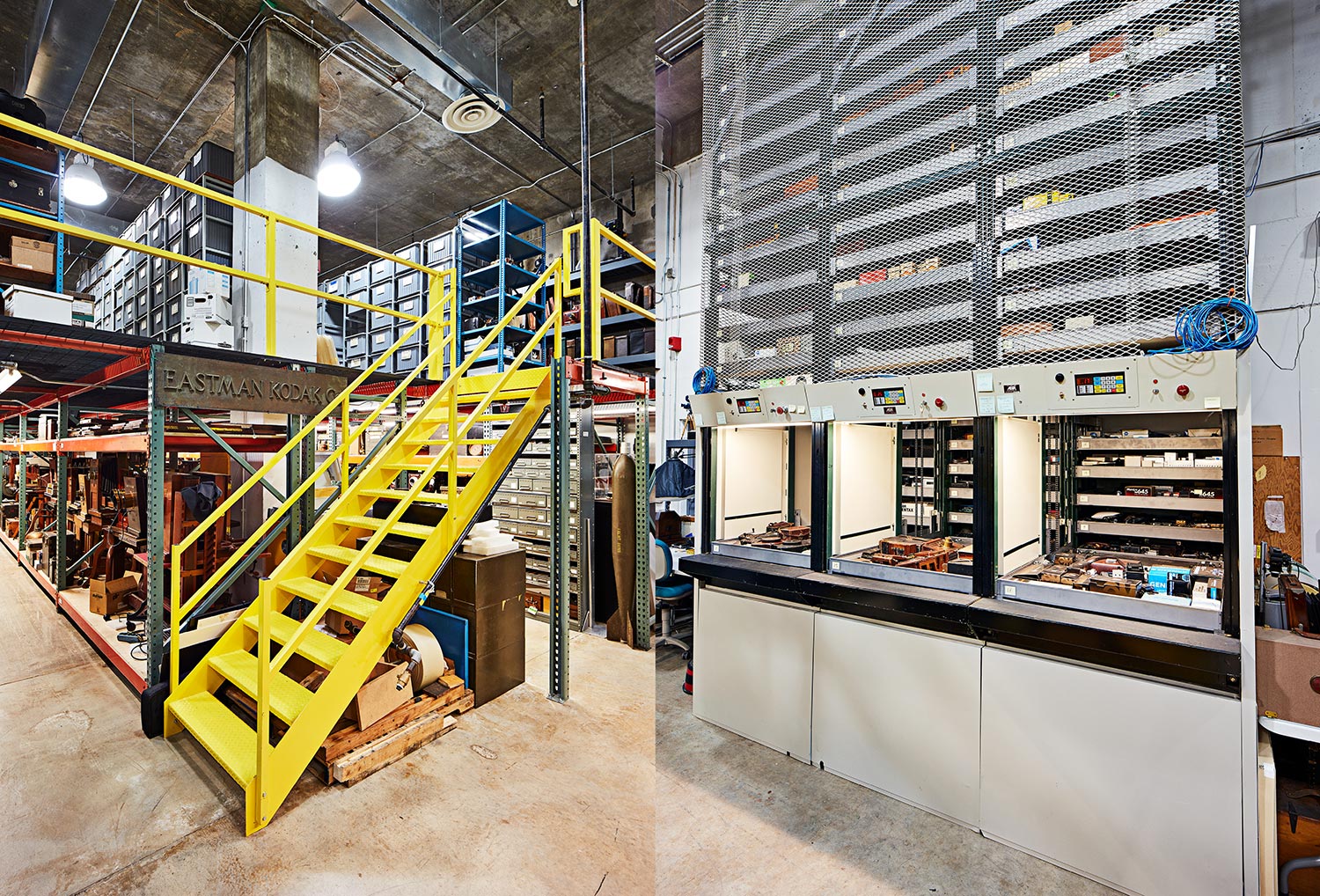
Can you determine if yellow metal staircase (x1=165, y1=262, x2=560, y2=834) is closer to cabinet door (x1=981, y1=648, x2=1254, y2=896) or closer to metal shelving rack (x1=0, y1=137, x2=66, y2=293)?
metal shelving rack (x1=0, y1=137, x2=66, y2=293)

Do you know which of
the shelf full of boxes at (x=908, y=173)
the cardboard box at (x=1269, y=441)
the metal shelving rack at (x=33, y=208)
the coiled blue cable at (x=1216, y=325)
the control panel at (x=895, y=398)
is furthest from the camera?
the cardboard box at (x=1269, y=441)

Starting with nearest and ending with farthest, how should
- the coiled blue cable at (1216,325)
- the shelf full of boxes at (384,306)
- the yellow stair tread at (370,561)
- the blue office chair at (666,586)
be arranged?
the coiled blue cable at (1216,325) → the yellow stair tread at (370,561) → the blue office chair at (666,586) → the shelf full of boxes at (384,306)

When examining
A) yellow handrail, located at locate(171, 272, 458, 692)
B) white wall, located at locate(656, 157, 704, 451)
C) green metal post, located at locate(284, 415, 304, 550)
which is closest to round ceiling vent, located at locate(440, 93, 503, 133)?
yellow handrail, located at locate(171, 272, 458, 692)

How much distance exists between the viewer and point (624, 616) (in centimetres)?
462

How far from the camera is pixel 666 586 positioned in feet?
15.1

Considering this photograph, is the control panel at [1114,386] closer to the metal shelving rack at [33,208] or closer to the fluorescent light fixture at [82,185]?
the metal shelving rack at [33,208]

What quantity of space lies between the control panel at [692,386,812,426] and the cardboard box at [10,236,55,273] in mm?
3997

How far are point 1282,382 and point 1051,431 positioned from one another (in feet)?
6.19

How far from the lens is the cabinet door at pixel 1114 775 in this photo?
1982mm

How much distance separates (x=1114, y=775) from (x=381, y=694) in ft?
9.97

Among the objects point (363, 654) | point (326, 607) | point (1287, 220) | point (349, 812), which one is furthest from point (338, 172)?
point (1287, 220)

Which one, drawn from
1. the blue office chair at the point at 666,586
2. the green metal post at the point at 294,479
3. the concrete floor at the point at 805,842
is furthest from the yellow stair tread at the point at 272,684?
the blue office chair at the point at 666,586

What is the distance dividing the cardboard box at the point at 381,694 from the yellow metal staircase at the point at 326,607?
0.46 feet

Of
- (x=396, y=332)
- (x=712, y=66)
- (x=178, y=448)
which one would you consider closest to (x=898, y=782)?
(x=712, y=66)
